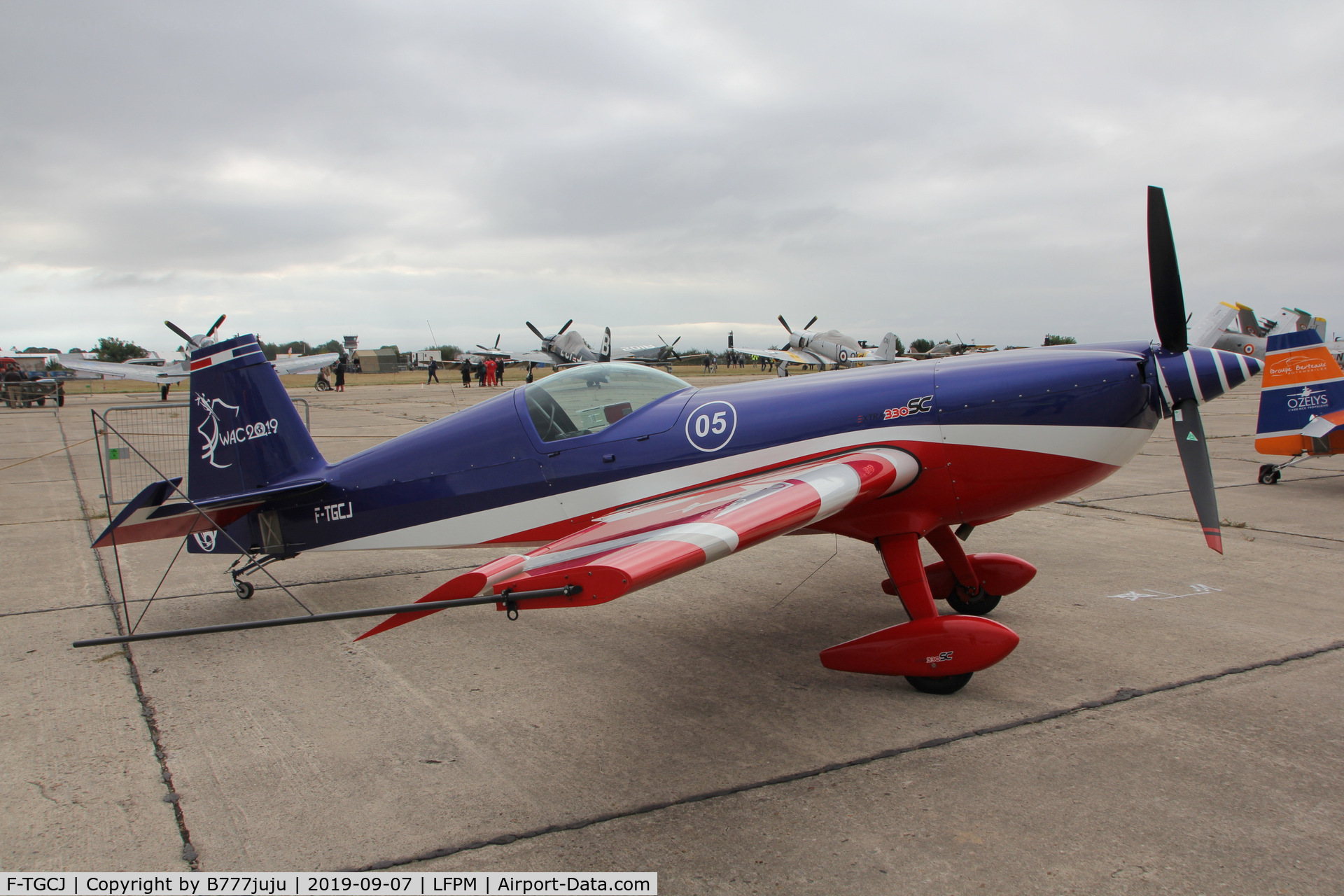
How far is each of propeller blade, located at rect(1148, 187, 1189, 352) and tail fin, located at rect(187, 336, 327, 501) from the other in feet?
18.8

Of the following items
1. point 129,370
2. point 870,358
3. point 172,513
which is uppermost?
point 870,358

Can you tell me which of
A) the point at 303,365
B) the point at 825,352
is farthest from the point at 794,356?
the point at 303,365

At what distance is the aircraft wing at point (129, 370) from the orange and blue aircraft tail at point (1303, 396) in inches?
1697

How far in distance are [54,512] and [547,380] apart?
8050mm

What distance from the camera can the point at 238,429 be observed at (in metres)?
5.80

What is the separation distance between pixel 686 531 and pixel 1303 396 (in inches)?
411

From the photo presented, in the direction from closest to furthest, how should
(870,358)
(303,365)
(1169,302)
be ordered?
(1169,302)
(303,365)
(870,358)

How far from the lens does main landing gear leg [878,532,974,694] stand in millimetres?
4148

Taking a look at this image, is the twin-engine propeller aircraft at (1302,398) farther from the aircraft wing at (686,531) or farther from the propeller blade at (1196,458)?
the aircraft wing at (686,531)

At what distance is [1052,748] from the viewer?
11.6 ft

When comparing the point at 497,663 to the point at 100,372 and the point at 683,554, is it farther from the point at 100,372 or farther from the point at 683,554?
the point at 100,372

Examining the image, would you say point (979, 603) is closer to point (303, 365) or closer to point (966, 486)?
point (966, 486)

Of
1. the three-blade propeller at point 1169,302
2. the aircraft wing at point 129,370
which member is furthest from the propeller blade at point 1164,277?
the aircraft wing at point 129,370

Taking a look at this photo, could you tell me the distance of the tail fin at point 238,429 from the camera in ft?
19.0
